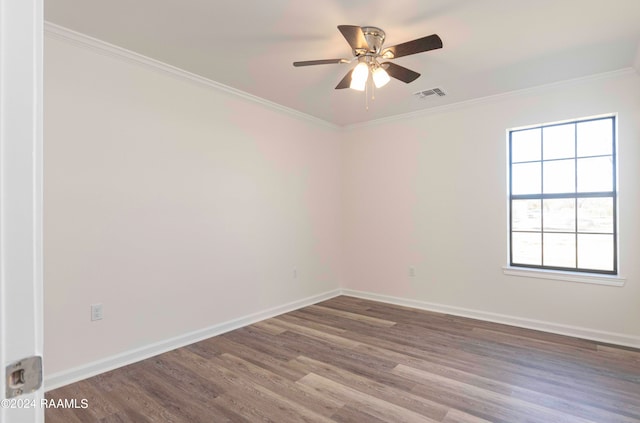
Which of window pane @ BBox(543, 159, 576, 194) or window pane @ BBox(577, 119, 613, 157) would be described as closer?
window pane @ BBox(577, 119, 613, 157)

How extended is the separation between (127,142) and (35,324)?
269 centimetres

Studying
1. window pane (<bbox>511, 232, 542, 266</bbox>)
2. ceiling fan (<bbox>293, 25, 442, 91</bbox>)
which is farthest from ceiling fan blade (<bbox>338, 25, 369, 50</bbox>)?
window pane (<bbox>511, 232, 542, 266</bbox>)

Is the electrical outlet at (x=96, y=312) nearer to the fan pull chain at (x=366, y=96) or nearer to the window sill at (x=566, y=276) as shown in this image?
the fan pull chain at (x=366, y=96)

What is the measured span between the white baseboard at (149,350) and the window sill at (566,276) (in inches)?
106

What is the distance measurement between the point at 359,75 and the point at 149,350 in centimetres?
295

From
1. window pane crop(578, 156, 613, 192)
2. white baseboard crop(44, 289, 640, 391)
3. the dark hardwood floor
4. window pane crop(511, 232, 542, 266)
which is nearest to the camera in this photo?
the dark hardwood floor

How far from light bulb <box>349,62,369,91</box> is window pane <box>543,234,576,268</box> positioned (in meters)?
A: 2.81

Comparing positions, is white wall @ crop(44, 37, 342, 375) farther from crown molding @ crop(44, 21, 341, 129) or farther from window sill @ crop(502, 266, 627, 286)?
window sill @ crop(502, 266, 627, 286)

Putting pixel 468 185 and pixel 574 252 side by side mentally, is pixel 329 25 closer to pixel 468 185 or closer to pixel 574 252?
pixel 468 185

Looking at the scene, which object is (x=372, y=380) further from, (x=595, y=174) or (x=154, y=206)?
(x=595, y=174)

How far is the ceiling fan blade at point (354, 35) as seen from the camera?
2090mm

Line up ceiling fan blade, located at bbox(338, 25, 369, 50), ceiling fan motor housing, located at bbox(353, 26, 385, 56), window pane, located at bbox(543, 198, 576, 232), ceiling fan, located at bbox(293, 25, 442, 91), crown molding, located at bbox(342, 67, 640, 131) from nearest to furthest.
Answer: ceiling fan blade, located at bbox(338, 25, 369, 50) → ceiling fan, located at bbox(293, 25, 442, 91) → ceiling fan motor housing, located at bbox(353, 26, 385, 56) → crown molding, located at bbox(342, 67, 640, 131) → window pane, located at bbox(543, 198, 576, 232)

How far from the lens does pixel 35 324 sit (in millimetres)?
608

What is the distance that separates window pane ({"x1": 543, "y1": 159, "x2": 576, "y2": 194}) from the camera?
12.1 feet
